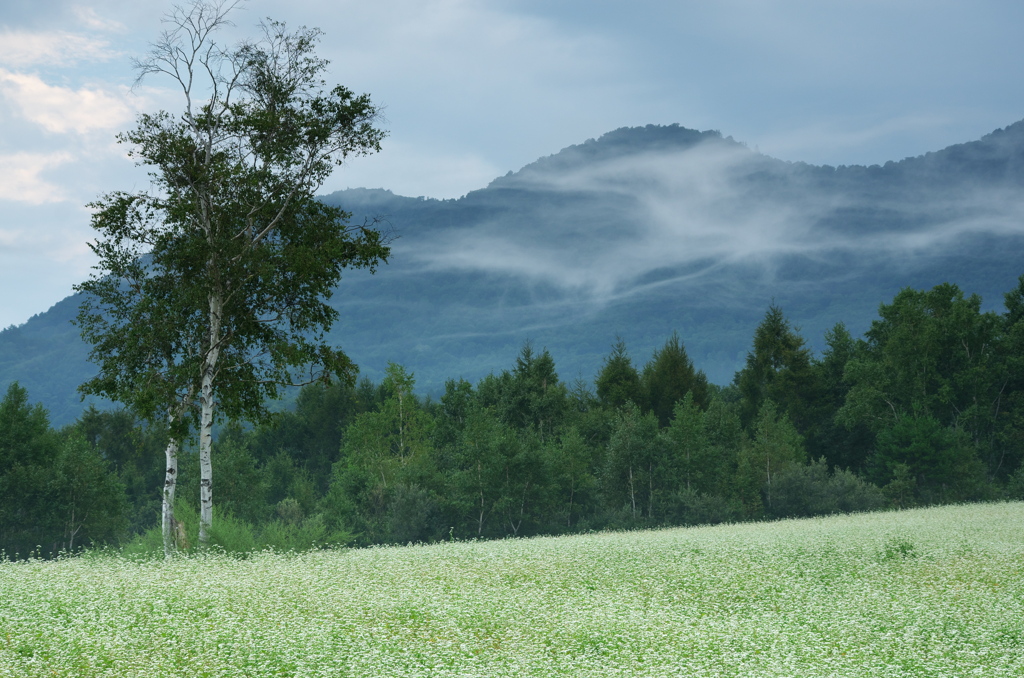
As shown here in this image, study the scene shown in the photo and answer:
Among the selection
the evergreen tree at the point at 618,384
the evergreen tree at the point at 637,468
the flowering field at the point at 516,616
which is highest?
the evergreen tree at the point at 618,384

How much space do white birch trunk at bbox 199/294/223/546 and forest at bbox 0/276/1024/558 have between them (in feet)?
85.6

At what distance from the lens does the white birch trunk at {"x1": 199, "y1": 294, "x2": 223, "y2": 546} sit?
24578 millimetres

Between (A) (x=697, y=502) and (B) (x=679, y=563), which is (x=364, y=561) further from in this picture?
(A) (x=697, y=502)

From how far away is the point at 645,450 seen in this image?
2461 inches

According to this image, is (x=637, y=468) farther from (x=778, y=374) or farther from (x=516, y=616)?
(x=516, y=616)

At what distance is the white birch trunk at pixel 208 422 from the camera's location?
80.6 feet

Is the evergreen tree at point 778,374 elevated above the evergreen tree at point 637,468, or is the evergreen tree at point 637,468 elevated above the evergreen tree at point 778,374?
the evergreen tree at point 778,374

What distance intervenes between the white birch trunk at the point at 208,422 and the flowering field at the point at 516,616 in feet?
11.1

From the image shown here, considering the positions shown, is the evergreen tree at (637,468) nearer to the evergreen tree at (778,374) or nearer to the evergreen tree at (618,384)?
the evergreen tree at (618,384)

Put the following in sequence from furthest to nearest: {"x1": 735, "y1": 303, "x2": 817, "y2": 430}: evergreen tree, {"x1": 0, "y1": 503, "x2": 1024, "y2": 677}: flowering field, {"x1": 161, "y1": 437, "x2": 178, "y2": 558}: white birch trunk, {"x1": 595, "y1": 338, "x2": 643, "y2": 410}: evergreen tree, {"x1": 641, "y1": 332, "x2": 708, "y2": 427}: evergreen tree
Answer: {"x1": 641, "y1": 332, "x2": 708, "y2": 427}: evergreen tree → {"x1": 595, "y1": 338, "x2": 643, "y2": 410}: evergreen tree → {"x1": 735, "y1": 303, "x2": 817, "y2": 430}: evergreen tree → {"x1": 161, "y1": 437, "x2": 178, "y2": 558}: white birch trunk → {"x1": 0, "y1": 503, "x2": 1024, "y2": 677}: flowering field

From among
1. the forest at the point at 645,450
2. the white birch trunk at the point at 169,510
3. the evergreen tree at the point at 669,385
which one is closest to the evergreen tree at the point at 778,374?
the forest at the point at 645,450

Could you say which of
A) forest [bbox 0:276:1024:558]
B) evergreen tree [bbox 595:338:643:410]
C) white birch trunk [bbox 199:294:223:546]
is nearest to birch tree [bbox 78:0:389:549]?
white birch trunk [bbox 199:294:223:546]

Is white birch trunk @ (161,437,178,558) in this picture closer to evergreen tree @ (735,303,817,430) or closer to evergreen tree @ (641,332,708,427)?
evergreen tree @ (641,332,708,427)

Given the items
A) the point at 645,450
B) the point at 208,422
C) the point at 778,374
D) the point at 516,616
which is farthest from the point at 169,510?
the point at 778,374
